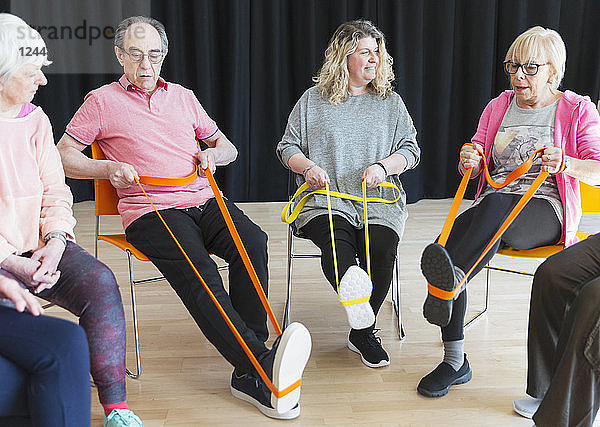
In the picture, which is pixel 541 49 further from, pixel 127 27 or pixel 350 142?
pixel 127 27

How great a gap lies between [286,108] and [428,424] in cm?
334

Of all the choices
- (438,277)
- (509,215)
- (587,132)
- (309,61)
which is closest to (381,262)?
(438,277)

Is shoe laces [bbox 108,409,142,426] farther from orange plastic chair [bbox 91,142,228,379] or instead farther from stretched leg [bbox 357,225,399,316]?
stretched leg [bbox 357,225,399,316]

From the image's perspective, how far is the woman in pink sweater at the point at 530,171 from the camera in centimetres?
206

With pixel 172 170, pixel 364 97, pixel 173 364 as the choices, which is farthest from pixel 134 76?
pixel 173 364

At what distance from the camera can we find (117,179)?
2.14m

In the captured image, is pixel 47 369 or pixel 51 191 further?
pixel 51 191

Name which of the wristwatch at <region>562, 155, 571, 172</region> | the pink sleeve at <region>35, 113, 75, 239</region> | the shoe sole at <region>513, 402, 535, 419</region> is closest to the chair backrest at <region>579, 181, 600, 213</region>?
the wristwatch at <region>562, 155, 571, 172</region>

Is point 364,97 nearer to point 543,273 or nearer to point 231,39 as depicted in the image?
point 543,273

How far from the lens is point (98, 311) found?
175 cm

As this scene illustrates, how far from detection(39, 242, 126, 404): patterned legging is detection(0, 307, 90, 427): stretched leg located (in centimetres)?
27

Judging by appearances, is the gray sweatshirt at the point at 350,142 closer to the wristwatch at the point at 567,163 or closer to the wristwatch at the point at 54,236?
the wristwatch at the point at 567,163

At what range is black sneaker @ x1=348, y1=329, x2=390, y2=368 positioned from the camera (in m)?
2.27

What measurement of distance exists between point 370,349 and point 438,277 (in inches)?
19.7
